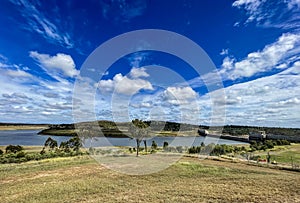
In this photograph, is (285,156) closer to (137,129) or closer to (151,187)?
(137,129)

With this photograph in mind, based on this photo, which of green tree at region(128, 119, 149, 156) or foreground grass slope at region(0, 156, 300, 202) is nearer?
foreground grass slope at region(0, 156, 300, 202)

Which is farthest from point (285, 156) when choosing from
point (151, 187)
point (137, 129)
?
point (151, 187)

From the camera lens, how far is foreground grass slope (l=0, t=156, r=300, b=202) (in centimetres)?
1368

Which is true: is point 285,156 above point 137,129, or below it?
below

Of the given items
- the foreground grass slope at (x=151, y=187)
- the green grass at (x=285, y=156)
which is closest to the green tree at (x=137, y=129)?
the foreground grass slope at (x=151, y=187)

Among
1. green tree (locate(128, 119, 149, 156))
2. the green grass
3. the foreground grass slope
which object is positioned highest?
green tree (locate(128, 119, 149, 156))

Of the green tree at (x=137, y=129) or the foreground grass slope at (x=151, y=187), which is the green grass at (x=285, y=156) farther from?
the green tree at (x=137, y=129)

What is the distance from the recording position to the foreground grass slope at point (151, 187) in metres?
13.7

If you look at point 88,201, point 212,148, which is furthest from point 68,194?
point 212,148

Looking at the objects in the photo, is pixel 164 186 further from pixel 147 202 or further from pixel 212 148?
pixel 212 148

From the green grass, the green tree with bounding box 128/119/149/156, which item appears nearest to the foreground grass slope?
the green grass

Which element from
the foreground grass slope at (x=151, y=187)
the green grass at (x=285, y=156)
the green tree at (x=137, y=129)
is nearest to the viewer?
the foreground grass slope at (x=151, y=187)

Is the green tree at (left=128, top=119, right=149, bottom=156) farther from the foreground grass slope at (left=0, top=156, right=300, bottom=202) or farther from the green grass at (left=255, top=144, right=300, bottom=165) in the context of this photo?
the green grass at (left=255, top=144, right=300, bottom=165)

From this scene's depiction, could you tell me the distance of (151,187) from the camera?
647 inches
